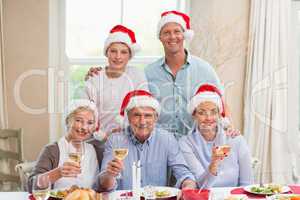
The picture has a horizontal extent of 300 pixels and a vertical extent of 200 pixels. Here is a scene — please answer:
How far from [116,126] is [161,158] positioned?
29 centimetres

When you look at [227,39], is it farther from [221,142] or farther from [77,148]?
[77,148]

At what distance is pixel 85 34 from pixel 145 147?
0.83m

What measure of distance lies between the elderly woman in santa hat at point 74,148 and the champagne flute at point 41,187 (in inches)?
1.2

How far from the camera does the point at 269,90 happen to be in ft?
11.6

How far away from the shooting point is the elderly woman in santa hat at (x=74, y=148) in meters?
2.75

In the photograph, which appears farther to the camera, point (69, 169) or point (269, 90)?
point (269, 90)

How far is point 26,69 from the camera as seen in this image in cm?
308

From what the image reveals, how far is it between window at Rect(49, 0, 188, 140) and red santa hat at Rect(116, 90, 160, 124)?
24 centimetres

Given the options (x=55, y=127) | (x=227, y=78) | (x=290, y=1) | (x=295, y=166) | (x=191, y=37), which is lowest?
(x=295, y=166)

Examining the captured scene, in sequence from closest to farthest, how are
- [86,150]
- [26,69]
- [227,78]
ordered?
[86,150] → [26,69] → [227,78]

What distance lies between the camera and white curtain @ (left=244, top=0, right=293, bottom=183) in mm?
3430

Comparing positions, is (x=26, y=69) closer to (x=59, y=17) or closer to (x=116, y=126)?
(x=59, y=17)

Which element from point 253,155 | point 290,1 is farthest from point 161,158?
point 290,1

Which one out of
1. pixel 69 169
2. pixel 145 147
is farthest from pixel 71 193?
pixel 145 147
